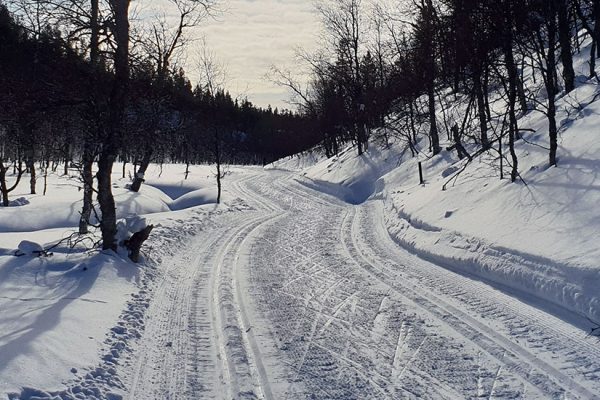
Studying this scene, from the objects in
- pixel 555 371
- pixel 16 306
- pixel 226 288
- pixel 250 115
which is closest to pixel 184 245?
pixel 226 288

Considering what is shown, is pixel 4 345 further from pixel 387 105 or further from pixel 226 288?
pixel 387 105

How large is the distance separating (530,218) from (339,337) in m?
5.64

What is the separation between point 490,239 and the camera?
993 centimetres

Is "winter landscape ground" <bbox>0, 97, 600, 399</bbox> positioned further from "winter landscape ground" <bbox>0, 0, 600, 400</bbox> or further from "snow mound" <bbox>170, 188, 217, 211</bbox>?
"snow mound" <bbox>170, 188, 217, 211</bbox>

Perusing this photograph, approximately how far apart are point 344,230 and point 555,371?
34.1ft

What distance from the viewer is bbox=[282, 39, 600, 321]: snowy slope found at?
24.8ft

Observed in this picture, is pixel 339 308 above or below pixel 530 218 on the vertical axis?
below

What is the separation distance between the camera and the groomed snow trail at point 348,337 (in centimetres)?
513

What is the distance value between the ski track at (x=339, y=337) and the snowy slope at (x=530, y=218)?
0.51 metres

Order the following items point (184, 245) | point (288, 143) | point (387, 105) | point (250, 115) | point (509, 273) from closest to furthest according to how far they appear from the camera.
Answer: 1. point (509, 273)
2. point (184, 245)
3. point (387, 105)
4. point (288, 143)
5. point (250, 115)

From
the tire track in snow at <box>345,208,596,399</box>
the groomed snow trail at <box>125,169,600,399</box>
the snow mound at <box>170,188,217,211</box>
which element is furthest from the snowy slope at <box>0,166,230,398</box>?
the snow mound at <box>170,188,217,211</box>

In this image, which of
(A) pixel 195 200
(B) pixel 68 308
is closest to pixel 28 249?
(B) pixel 68 308

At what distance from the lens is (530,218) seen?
10.0m

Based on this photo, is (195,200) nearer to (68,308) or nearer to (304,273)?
(304,273)
